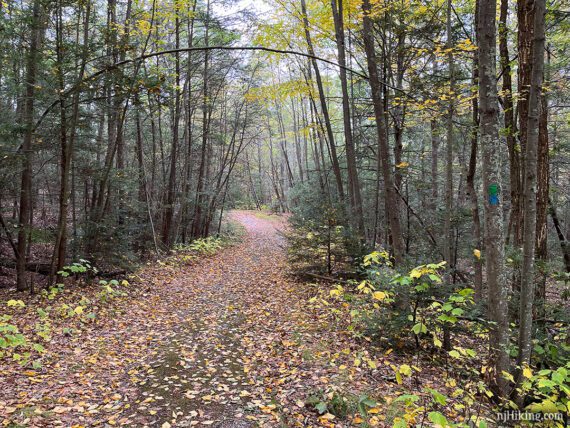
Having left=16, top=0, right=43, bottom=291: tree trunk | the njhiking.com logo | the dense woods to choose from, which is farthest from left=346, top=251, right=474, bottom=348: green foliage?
left=16, top=0, right=43, bottom=291: tree trunk

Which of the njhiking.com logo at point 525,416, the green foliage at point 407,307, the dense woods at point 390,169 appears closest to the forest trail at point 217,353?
the dense woods at point 390,169

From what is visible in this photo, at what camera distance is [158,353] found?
17.2 ft

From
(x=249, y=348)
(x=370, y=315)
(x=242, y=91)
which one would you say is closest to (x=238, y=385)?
(x=249, y=348)

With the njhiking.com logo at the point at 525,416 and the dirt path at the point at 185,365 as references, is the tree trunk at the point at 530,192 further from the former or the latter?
the dirt path at the point at 185,365

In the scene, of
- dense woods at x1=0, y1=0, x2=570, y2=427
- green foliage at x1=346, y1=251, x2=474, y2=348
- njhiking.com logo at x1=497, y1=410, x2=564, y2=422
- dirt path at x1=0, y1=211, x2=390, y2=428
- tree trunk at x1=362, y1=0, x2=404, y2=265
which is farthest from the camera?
tree trunk at x1=362, y1=0, x2=404, y2=265

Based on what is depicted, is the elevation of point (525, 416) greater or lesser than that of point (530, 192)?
lesser

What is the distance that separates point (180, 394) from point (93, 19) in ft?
27.0

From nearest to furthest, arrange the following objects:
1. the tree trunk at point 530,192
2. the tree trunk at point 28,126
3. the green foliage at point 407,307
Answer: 1. the tree trunk at point 530,192
2. the green foliage at point 407,307
3. the tree trunk at point 28,126

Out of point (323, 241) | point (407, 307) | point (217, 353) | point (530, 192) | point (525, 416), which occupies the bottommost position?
point (217, 353)

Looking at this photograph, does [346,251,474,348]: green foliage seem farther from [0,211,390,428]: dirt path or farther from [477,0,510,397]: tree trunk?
[477,0,510,397]: tree trunk

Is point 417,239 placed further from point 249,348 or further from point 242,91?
point 242,91

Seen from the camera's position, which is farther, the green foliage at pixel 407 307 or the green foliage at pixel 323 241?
the green foliage at pixel 323 241

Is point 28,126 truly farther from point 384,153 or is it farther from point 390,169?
point 390,169

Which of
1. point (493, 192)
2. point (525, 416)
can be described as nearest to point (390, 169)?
point (493, 192)
